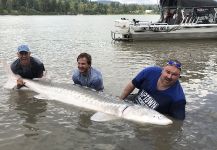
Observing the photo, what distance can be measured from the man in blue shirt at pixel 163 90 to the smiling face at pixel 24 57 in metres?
3.13

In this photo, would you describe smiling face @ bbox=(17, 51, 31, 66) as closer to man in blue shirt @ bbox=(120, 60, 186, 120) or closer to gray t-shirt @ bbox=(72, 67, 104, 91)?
gray t-shirt @ bbox=(72, 67, 104, 91)

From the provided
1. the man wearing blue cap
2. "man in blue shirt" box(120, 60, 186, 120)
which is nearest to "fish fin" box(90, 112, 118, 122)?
"man in blue shirt" box(120, 60, 186, 120)

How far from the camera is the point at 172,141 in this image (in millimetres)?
6645

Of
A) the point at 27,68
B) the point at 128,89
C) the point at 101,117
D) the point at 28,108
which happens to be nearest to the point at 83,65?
the point at 128,89

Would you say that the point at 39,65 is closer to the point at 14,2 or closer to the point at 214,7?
the point at 214,7

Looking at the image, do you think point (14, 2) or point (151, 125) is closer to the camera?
point (151, 125)

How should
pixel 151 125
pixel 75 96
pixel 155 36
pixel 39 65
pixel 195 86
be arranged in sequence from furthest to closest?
pixel 155 36
pixel 195 86
pixel 39 65
pixel 75 96
pixel 151 125

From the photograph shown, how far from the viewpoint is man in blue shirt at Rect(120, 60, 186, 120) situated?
21.5 ft

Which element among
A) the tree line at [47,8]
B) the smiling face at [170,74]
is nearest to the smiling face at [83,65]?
the smiling face at [170,74]

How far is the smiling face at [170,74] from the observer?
21.2 feet

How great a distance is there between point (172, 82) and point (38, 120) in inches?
115

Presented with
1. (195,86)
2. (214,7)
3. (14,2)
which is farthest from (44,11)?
(195,86)

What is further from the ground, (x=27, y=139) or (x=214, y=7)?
(x=214, y=7)

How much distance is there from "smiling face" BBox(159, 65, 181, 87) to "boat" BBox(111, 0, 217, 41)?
19.7 meters
